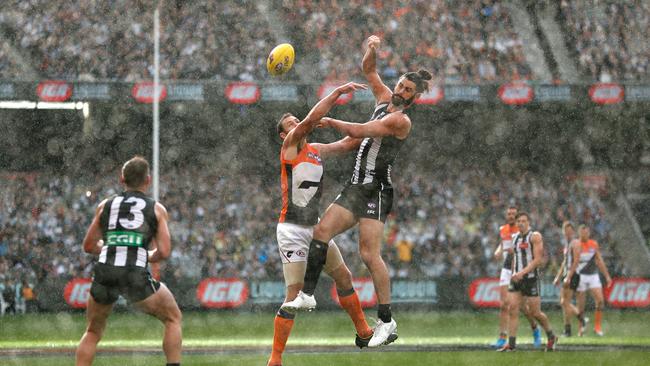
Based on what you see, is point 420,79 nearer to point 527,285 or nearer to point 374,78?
point 374,78

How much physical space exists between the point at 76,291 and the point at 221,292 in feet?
11.5

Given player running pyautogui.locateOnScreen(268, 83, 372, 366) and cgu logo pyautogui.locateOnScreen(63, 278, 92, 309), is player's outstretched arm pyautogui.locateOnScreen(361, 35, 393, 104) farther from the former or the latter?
cgu logo pyautogui.locateOnScreen(63, 278, 92, 309)

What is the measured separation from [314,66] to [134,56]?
508 centimetres

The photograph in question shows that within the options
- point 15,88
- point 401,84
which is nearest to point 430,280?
point 15,88

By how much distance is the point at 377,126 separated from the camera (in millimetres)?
10242

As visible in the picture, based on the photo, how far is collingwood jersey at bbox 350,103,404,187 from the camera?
10695 mm

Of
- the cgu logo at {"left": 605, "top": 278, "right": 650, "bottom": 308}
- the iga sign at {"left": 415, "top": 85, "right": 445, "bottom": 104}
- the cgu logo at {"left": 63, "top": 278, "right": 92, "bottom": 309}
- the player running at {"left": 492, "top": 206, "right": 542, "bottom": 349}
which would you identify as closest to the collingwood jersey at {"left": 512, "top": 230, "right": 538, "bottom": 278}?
the player running at {"left": 492, "top": 206, "right": 542, "bottom": 349}

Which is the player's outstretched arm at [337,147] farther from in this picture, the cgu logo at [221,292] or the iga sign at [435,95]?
the iga sign at [435,95]

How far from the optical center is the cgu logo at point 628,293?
26156 millimetres

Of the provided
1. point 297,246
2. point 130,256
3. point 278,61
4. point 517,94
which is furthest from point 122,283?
point 517,94

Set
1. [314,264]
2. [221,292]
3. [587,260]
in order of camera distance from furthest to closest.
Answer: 1. [221,292]
2. [587,260]
3. [314,264]

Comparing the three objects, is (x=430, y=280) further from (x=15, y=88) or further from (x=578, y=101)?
(x=15, y=88)

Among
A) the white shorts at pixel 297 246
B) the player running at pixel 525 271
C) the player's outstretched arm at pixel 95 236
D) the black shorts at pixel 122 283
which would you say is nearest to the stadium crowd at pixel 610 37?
the player running at pixel 525 271

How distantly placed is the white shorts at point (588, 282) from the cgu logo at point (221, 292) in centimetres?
850
